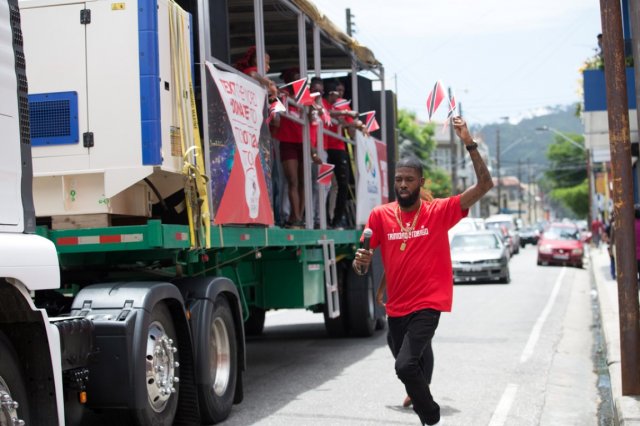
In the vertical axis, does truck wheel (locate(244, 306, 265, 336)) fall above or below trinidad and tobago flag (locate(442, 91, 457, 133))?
below

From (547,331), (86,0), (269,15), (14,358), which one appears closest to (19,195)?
(14,358)

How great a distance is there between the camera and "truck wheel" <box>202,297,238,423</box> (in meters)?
7.37

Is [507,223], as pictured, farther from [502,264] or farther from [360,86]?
[360,86]

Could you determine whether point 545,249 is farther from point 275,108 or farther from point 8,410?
point 8,410

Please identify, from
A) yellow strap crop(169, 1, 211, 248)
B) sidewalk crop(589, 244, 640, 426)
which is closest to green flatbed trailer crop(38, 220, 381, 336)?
yellow strap crop(169, 1, 211, 248)

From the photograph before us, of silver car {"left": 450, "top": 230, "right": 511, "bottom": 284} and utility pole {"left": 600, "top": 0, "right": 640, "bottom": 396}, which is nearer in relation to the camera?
utility pole {"left": 600, "top": 0, "right": 640, "bottom": 396}

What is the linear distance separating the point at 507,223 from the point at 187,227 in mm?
46693

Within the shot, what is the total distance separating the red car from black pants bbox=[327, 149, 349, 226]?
2326 cm

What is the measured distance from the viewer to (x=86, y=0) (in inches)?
277

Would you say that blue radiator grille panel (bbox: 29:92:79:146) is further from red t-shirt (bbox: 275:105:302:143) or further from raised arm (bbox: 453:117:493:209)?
red t-shirt (bbox: 275:105:302:143)

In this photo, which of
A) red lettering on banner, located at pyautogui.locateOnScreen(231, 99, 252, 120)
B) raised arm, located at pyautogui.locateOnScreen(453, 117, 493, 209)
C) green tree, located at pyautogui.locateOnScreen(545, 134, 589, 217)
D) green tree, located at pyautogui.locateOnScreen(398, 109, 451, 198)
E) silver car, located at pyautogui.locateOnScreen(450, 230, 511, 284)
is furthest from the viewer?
green tree, located at pyautogui.locateOnScreen(545, 134, 589, 217)

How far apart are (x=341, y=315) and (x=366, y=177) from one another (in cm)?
196

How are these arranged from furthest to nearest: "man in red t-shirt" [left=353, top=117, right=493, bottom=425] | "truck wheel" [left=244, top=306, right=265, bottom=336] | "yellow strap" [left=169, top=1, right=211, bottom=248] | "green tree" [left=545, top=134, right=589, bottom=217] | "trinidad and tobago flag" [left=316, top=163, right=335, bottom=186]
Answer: "green tree" [left=545, top=134, right=589, bottom=217] < "truck wheel" [left=244, top=306, right=265, bottom=336] < "trinidad and tobago flag" [left=316, top=163, right=335, bottom=186] < "yellow strap" [left=169, top=1, right=211, bottom=248] < "man in red t-shirt" [left=353, top=117, right=493, bottom=425]

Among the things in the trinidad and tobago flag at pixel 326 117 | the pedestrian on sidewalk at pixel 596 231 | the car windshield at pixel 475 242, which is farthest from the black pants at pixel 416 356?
the pedestrian on sidewalk at pixel 596 231
